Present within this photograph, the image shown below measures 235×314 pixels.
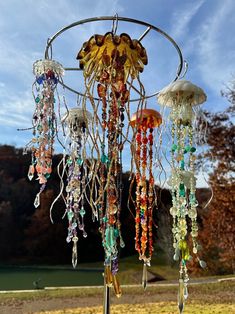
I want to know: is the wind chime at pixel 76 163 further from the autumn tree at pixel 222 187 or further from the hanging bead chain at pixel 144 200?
the autumn tree at pixel 222 187

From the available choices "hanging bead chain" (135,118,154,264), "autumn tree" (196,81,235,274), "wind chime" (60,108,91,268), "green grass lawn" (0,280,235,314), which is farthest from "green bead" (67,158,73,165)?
"autumn tree" (196,81,235,274)

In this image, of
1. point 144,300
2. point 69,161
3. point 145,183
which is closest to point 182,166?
point 145,183

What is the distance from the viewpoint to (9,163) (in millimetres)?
23500

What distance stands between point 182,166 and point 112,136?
0.74m

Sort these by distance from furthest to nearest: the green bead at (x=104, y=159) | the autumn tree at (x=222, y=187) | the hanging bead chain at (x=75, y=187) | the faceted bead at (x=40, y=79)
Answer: the autumn tree at (x=222, y=187) → the hanging bead chain at (x=75, y=187) → the faceted bead at (x=40, y=79) → the green bead at (x=104, y=159)

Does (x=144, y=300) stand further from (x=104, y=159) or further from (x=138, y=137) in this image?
(x=104, y=159)

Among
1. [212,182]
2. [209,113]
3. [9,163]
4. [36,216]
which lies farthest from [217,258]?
[9,163]

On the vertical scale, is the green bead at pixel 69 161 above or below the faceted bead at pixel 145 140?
below

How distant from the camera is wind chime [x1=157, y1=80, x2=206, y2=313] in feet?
8.65

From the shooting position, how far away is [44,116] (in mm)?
2572

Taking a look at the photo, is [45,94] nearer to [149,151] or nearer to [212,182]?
[149,151]

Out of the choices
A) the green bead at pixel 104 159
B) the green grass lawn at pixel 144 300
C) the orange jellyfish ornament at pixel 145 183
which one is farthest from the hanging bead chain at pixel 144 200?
the green grass lawn at pixel 144 300

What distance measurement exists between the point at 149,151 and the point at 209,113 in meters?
8.66

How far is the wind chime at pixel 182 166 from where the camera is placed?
8.65 feet
